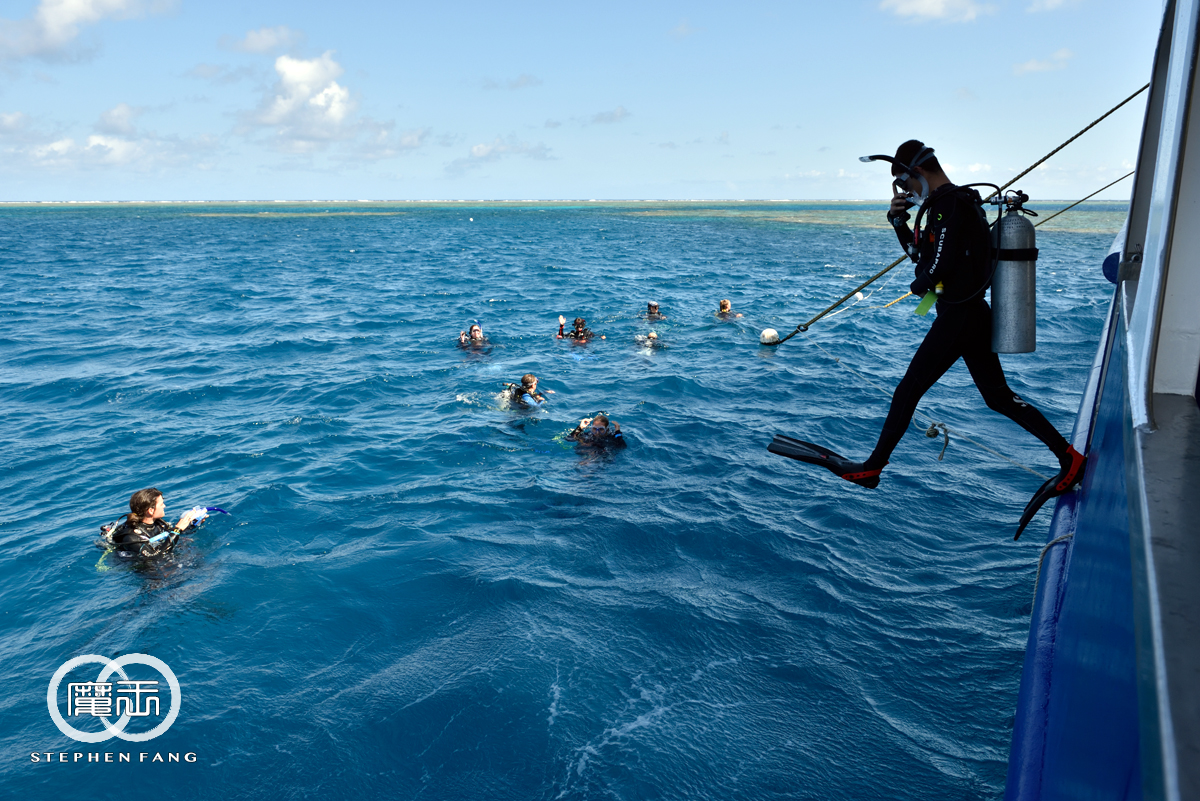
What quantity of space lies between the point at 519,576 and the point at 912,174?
5.93 m

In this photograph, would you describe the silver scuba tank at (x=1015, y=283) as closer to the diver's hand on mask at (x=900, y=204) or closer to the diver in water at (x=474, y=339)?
the diver's hand on mask at (x=900, y=204)

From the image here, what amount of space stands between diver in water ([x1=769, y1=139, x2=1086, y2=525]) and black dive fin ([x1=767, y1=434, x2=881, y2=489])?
1.26 feet

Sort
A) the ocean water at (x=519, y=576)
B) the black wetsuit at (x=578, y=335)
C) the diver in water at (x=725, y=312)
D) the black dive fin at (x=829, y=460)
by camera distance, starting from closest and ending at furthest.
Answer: the black dive fin at (x=829, y=460), the ocean water at (x=519, y=576), the black wetsuit at (x=578, y=335), the diver in water at (x=725, y=312)

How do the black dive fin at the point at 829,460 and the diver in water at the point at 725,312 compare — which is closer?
the black dive fin at the point at 829,460

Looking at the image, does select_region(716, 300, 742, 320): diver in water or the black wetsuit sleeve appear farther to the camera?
select_region(716, 300, 742, 320): diver in water

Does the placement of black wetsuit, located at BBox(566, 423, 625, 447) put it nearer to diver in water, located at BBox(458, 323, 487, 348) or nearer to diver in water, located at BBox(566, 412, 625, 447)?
diver in water, located at BBox(566, 412, 625, 447)

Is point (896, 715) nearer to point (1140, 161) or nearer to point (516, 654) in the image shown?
point (516, 654)

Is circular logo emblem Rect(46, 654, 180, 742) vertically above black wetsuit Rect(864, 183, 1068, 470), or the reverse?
black wetsuit Rect(864, 183, 1068, 470)

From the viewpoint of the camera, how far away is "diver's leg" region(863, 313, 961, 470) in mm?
4246

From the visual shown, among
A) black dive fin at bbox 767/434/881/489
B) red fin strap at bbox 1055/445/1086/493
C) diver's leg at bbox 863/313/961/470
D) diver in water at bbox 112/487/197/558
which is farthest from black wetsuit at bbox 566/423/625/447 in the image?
red fin strap at bbox 1055/445/1086/493

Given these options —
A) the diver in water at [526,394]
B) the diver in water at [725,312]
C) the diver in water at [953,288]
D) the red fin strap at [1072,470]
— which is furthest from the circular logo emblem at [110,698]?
the diver in water at [725,312]

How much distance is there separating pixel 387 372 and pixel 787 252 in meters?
44.9

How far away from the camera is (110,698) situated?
643 centimetres

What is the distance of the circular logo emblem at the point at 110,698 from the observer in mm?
6070
